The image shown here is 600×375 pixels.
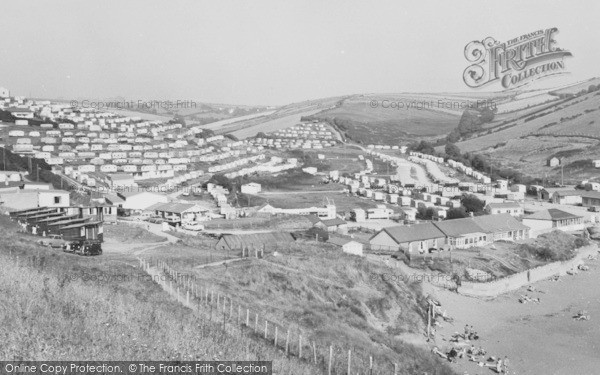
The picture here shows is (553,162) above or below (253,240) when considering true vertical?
above

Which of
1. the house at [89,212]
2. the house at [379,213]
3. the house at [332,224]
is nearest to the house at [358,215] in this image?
the house at [379,213]

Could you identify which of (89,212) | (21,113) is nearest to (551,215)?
(89,212)

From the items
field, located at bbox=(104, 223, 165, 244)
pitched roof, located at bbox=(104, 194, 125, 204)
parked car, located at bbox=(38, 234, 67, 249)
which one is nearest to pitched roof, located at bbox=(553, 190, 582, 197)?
pitched roof, located at bbox=(104, 194, 125, 204)

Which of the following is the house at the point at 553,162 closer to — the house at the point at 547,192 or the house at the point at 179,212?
the house at the point at 547,192

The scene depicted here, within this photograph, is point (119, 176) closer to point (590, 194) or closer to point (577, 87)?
point (590, 194)

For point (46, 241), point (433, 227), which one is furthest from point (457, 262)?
point (46, 241)

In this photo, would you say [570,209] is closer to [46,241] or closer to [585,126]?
[46,241]
